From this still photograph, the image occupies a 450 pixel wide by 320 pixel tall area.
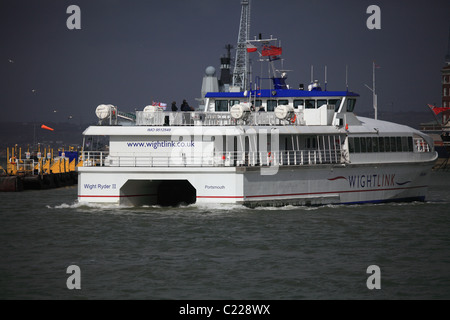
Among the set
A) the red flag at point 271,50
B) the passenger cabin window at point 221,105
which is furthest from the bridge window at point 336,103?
the passenger cabin window at point 221,105

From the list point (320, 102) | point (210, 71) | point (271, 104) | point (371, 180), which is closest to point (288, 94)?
point (271, 104)

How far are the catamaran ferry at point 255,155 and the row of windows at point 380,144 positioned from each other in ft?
0.16

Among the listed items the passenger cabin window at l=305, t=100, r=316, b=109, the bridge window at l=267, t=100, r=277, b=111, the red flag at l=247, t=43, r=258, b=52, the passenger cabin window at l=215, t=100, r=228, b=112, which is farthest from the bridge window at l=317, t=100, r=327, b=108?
the red flag at l=247, t=43, r=258, b=52

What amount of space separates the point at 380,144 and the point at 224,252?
51.3 ft

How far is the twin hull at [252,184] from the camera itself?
28922 millimetres

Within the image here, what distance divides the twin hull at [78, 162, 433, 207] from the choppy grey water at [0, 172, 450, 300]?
56cm

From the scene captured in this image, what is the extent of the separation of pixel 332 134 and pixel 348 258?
13.4 meters

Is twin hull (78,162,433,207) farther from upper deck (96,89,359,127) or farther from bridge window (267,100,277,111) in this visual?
bridge window (267,100,277,111)

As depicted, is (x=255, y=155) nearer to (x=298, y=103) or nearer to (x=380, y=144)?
Result: (x=298, y=103)

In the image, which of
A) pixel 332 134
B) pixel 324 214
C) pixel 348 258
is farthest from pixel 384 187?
pixel 348 258

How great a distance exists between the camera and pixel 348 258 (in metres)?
21.0

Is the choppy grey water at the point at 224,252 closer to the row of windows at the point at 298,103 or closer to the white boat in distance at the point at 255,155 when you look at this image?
the white boat in distance at the point at 255,155

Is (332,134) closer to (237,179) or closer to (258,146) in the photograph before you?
(258,146)
